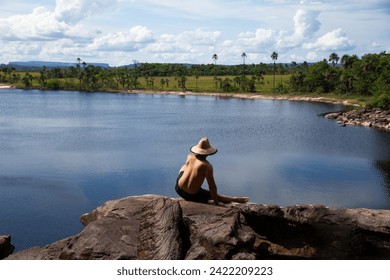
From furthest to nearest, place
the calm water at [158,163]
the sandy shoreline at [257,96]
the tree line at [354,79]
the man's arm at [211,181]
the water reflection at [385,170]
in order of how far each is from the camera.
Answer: the sandy shoreline at [257,96] → the tree line at [354,79] → the water reflection at [385,170] → the calm water at [158,163] → the man's arm at [211,181]

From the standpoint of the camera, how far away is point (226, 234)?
23.2ft

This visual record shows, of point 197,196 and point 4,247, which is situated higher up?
point 197,196

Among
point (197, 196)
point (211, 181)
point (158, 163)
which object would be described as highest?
point (211, 181)

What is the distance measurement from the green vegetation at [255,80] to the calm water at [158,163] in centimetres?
3000

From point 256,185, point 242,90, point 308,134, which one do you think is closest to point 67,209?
point 256,185

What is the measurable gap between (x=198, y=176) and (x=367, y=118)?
66.4 meters

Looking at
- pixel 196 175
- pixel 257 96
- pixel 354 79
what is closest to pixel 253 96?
Answer: pixel 257 96

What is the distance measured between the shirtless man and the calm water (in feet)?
40.1

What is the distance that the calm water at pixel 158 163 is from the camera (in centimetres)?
2580

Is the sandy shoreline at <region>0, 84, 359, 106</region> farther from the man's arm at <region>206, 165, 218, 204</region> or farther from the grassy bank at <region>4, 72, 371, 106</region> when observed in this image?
the man's arm at <region>206, 165, 218, 204</region>

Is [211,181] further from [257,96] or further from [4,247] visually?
[257,96]

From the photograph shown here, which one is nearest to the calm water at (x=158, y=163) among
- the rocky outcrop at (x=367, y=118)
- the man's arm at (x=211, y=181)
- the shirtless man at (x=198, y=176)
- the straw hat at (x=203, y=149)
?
the rocky outcrop at (x=367, y=118)

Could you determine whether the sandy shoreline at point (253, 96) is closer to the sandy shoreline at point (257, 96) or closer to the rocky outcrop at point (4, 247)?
the sandy shoreline at point (257, 96)

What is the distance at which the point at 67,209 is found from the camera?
2461 cm
